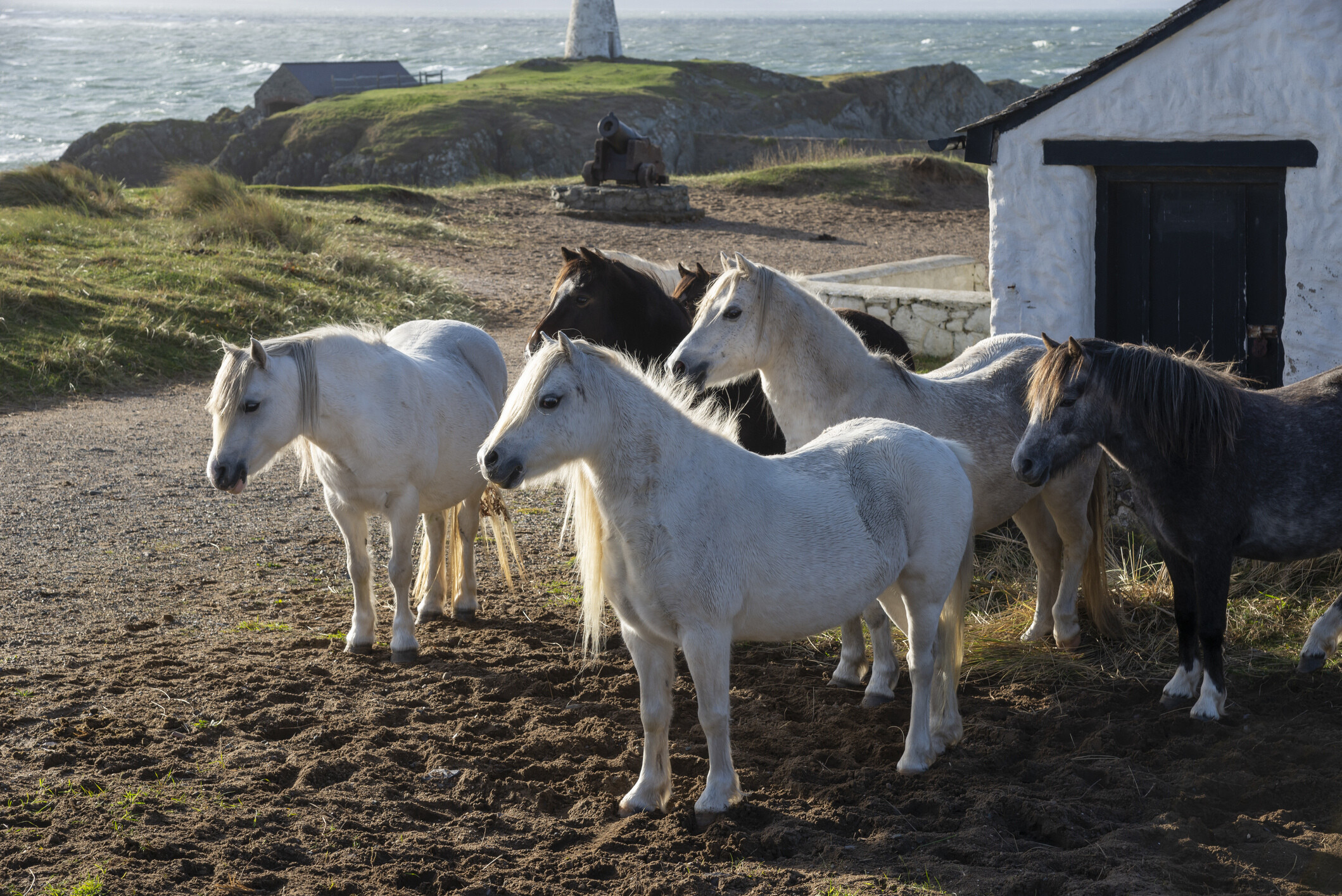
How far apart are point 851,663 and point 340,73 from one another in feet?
189

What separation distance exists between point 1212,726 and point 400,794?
10.6 ft

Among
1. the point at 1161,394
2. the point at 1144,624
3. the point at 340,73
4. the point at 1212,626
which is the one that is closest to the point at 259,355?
the point at 1161,394

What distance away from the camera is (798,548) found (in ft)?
12.8

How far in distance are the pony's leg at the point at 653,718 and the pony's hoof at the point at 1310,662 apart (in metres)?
2.88

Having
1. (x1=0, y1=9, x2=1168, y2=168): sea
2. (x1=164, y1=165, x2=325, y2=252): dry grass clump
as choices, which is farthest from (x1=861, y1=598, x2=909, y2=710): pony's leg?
(x1=0, y1=9, x2=1168, y2=168): sea

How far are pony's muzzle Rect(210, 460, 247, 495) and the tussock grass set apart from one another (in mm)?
3584

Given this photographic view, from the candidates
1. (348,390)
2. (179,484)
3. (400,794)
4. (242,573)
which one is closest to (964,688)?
(400,794)

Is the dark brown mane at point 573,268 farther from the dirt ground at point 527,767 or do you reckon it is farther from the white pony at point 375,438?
the dirt ground at point 527,767

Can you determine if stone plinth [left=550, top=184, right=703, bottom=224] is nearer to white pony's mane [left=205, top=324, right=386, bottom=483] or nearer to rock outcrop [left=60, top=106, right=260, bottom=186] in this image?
white pony's mane [left=205, top=324, right=386, bottom=483]

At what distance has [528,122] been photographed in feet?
120

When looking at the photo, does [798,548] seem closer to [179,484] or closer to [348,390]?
[348,390]

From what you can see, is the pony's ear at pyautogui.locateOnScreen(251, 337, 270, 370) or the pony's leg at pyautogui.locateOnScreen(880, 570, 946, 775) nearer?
the pony's leg at pyautogui.locateOnScreen(880, 570, 946, 775)

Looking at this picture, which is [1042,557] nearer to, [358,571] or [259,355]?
[358,571]

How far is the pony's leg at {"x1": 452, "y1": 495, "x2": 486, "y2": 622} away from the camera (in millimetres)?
6320
